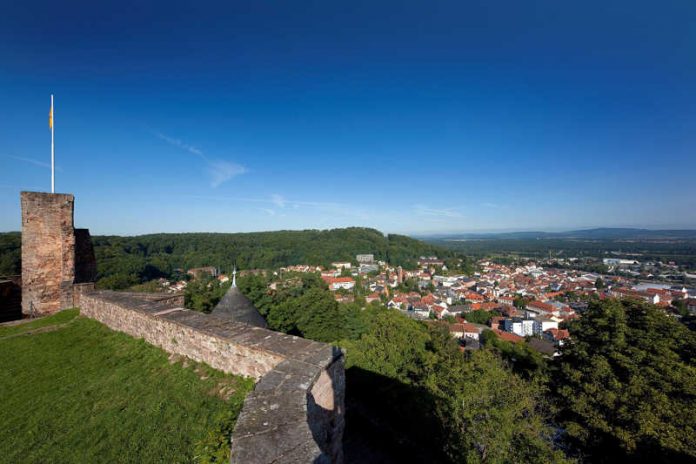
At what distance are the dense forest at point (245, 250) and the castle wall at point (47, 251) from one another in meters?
37.3

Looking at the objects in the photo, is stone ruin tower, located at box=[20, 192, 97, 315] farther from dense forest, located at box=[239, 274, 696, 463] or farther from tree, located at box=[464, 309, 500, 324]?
tree, located at box=[464, 309, 500, 324]

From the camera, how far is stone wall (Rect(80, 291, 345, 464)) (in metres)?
2.12

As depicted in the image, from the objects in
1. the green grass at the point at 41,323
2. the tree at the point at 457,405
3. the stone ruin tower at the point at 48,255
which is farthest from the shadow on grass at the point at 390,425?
the stone ruin tower at the point at 48,255

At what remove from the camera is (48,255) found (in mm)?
9227

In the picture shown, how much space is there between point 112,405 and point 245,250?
10566cm

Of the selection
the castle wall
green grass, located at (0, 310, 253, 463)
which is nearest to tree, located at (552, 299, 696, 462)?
green grass, located at (0, 310, 253, 463)

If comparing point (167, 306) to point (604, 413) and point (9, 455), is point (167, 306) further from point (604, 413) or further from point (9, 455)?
point (604, 413)

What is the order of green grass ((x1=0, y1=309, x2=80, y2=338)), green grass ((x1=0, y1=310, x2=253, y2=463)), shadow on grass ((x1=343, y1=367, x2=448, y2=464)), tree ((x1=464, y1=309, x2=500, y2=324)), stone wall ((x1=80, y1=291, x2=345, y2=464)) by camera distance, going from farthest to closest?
tree ((x1=464, y1=309, x2=500, y2=324)) → shadow on grass ((x1=343, y1=367, x2=448, y2=464)) → green grass ((x1=0, y1=309, x2=80, y2=338)) → green grass ((x1=0, y1=310, x2=253, y2=463)) → stone wall ((x1=80, y1=291, x2=345, y2=464))

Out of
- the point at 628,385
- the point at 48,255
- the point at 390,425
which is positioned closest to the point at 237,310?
the point at 48,255

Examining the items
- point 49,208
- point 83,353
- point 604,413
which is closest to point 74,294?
point 49,208

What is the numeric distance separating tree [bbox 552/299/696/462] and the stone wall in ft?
38.8

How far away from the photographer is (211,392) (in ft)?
13.8

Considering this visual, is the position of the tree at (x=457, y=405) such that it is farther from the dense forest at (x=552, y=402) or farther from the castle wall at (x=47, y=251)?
the castle wall at (x=47, y=251)

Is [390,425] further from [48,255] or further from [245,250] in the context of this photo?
[245,250]
